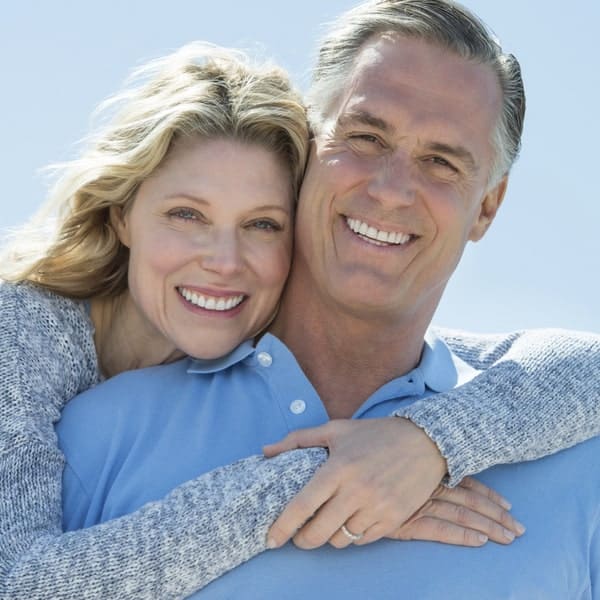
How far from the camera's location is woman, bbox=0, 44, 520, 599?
2.43 metres

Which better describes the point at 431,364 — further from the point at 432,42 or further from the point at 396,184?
the point at 432,42

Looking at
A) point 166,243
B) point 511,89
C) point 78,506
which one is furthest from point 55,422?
point 511,89

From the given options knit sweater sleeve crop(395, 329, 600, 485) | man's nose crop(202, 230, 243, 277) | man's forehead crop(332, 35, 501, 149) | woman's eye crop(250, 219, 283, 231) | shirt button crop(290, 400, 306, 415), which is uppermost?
man's forehead crop(332, 35, 501, 149)

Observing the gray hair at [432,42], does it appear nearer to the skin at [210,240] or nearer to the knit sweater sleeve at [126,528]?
the skin at [210,240]

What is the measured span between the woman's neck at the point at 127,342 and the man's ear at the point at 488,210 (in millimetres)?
845

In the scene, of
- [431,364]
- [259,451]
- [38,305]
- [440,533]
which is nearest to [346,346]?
[431,364]

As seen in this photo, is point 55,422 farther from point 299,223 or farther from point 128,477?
point 299,223

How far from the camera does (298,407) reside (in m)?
2.63

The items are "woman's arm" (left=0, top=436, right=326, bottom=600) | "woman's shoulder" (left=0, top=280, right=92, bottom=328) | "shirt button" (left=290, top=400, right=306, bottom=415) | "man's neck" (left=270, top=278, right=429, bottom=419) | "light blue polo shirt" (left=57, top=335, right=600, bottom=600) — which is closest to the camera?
"woman's arm" (left=0, top=436, right=326, bottom=600)

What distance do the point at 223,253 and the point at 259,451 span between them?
480 millimetres

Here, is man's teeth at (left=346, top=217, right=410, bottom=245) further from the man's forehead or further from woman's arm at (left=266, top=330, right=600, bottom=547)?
woman's arm at (left=266, top=330, right=600, bottom=547)

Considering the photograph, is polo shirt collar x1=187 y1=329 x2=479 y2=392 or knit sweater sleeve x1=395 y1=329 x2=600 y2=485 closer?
knit sweater sleeve x1=395 y1=329 x2=600 y2=485

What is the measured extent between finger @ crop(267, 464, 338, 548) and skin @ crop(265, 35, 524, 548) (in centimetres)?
55

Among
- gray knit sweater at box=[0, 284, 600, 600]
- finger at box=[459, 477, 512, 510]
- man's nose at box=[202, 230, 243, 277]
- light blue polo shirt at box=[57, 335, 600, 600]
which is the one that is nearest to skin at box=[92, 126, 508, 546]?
man's nose at box=[202, 230, 243, 277]
